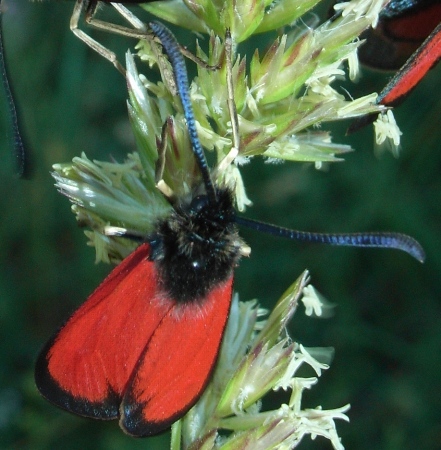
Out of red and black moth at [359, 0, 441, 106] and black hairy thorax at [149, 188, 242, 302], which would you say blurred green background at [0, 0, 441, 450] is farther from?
black hairy thorax at [149, 188, 242, 302]

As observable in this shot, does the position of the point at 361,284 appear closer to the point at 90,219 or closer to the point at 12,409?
the point at 12,409

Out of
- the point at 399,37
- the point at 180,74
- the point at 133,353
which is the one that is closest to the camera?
the point at 180,74

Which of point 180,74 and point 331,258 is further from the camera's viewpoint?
point 331,258

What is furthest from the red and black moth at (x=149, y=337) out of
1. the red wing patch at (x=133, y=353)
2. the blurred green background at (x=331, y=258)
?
the blurred green background at (x=331, y=258)

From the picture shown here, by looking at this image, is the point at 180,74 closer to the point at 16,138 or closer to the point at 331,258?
the point at 16,138

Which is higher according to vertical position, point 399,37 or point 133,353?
point 399,37

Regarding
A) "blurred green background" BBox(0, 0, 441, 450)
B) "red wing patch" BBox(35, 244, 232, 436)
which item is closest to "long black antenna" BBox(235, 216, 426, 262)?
"red wing patch" BBox(35, 244, 232, 436)

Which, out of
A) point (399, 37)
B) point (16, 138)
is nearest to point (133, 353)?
point (16, 138)

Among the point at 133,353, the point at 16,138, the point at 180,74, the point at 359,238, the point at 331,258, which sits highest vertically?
the point at 180,74
